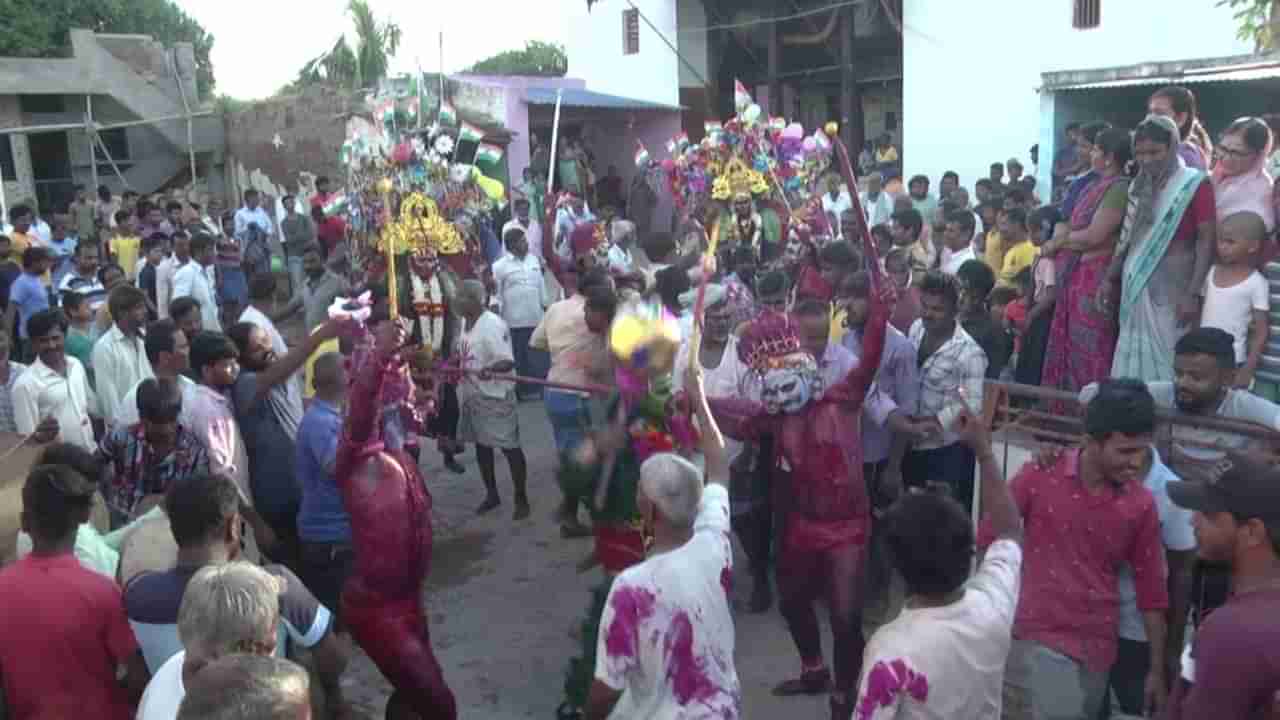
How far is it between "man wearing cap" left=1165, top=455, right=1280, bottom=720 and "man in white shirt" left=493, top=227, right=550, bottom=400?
7628mm

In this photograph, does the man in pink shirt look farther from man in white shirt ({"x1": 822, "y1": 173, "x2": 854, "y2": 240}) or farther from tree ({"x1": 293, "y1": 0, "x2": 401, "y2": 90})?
tree ({"x1": 293, "y1": 0, "x2": 401, "y2": 90})

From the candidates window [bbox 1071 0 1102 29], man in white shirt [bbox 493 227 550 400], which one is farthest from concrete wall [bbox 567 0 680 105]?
man in white shirt [bbox 493 227 550 400]

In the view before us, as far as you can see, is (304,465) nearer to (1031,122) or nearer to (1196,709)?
(1196,709)

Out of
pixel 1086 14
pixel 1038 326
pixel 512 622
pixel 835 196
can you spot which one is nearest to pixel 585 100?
pixel 835 196

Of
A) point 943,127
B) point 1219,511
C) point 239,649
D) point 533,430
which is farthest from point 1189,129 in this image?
point 943,127

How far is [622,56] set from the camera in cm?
2412

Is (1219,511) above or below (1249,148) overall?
below

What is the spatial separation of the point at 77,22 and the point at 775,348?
3366 centimetres

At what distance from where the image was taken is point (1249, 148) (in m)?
5.26

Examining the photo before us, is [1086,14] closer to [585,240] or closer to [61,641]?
[585,240]

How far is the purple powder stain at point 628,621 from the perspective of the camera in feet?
10.1

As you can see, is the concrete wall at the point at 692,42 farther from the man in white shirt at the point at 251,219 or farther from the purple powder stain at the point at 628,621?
the purple powder stain at the point at 628,621

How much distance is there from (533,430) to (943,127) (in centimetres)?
1179

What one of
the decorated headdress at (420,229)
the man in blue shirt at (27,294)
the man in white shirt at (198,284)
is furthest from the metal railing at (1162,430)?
the man in blue shirt at (27,294)
